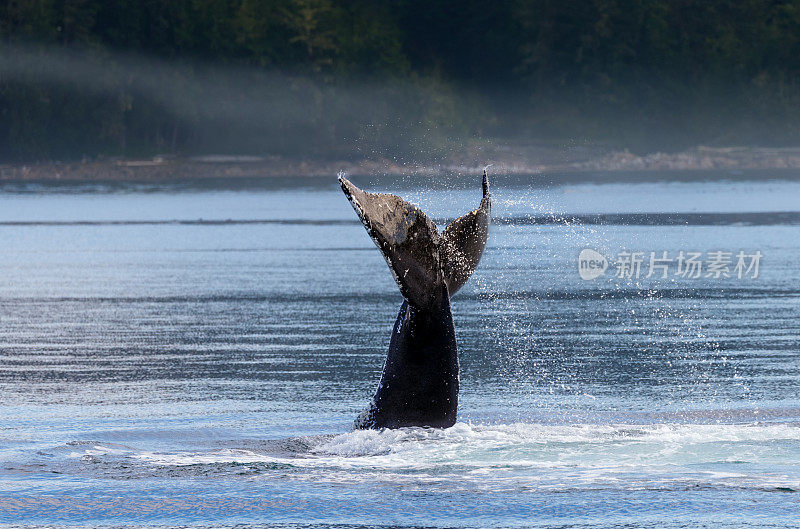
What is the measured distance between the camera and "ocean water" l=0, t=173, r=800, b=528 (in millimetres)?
9641

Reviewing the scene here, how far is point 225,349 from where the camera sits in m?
16.9

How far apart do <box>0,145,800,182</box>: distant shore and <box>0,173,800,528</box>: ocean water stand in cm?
5558

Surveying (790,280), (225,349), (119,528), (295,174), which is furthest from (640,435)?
(295,174)

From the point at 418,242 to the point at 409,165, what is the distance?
81701mm

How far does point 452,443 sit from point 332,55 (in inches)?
3851

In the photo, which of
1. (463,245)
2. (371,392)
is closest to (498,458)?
(463,245)

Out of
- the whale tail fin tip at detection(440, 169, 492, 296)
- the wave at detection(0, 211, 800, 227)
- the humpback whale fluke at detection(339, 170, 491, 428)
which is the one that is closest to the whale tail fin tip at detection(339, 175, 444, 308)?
the humpback whale fluke at detection(339, 170, 491, 428)

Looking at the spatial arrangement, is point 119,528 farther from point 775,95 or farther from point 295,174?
point 775,95

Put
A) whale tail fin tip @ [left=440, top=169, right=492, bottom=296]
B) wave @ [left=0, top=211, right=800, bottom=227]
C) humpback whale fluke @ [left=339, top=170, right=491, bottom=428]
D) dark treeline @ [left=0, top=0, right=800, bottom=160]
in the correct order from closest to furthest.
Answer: humpback whale fluke @ [left=339, top=170, right=491, bottom=428], whale tail fin tip @ [left=440, top=169, right=492, bottom=296], wave @ [left=0, top=211, right=800, bottom=227], dark treeline @ [left=0, top=0, right=800, bottom=160]

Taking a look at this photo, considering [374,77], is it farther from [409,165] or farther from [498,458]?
[498,458]

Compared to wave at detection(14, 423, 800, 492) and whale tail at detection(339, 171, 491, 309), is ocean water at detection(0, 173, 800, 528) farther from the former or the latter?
whale tail at detection(339, 171, 491, 309)

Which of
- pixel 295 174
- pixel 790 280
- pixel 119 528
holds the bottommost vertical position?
pixel 119 528

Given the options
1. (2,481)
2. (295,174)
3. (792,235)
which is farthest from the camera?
(295,174)

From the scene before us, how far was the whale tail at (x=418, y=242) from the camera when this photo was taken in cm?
1018
